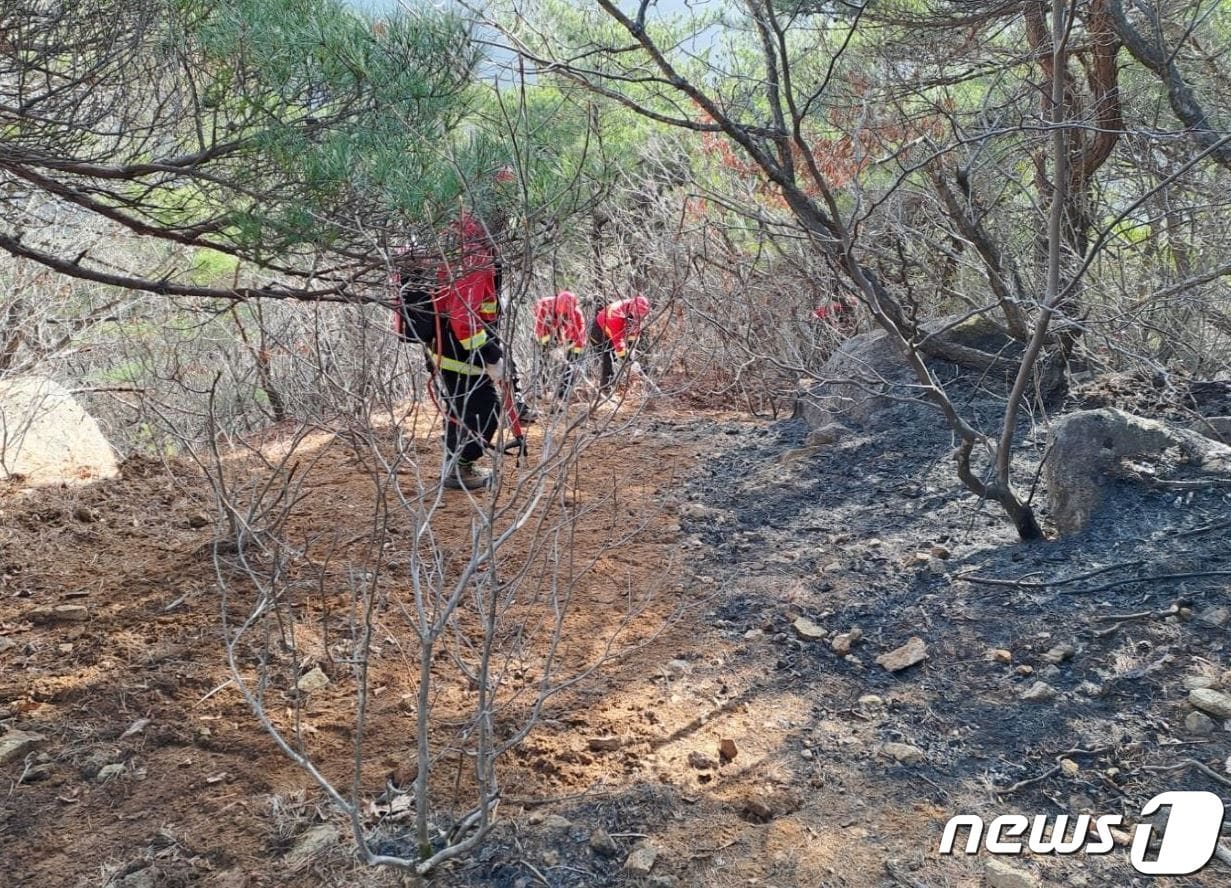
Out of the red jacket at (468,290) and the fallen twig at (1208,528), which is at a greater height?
the red jacket at (468,290)

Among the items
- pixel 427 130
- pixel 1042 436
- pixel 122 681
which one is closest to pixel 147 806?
pixel 122 681

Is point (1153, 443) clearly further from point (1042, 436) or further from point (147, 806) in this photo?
point (147, 806)

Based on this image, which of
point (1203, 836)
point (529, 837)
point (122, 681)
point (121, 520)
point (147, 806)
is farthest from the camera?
point (121, 520)

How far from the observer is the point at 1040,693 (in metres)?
2.50

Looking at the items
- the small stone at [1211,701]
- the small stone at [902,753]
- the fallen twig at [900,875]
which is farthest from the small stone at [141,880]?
the small stone at [1211,701]

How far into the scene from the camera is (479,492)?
4812mm

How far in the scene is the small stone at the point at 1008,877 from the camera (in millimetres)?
1863

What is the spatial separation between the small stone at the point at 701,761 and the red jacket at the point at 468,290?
3.84ft

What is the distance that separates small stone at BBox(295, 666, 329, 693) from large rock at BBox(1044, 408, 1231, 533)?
2.56 meters

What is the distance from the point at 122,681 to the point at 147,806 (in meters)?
0.65

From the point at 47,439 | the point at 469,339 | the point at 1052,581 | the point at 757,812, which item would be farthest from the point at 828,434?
the point at 47,439

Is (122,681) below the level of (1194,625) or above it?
above

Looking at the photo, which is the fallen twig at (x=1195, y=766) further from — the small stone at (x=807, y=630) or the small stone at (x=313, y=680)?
the small stone at (x=313, y=680)

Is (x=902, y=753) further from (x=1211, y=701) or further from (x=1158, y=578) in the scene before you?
(x=1158, y=578)
